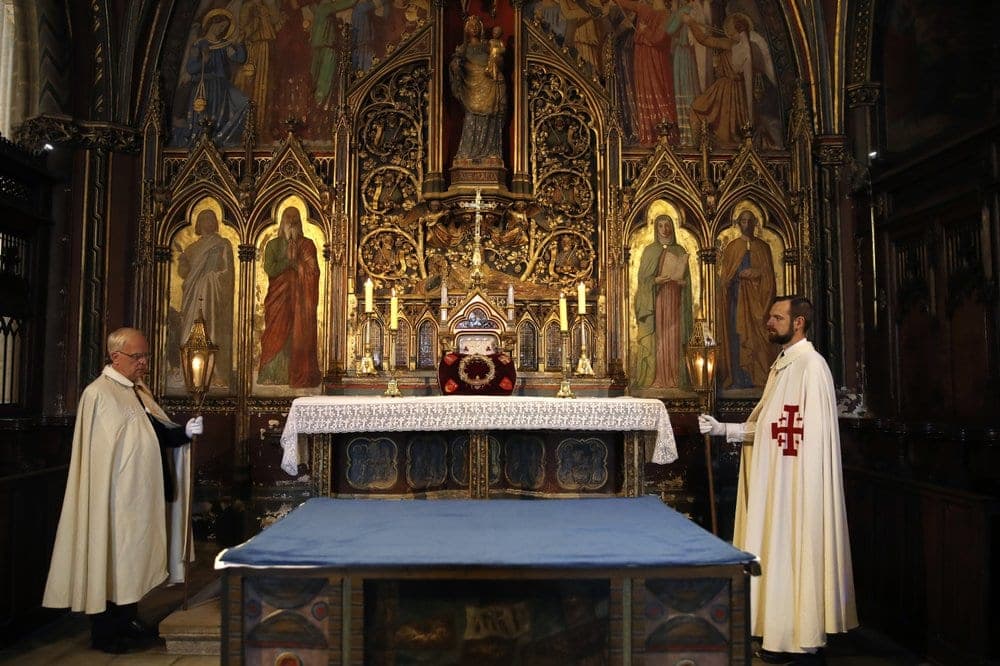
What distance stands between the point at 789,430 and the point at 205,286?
7427mm

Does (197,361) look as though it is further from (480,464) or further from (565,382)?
(565,382)

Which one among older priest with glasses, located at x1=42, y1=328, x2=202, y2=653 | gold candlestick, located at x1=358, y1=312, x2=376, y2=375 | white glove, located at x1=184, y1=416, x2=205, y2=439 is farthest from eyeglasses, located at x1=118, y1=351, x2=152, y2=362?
gold candlestick, located at x1=358, y1=312, x2=376, y2=375

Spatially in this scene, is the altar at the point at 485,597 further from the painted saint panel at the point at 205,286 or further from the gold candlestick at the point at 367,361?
the painted saint panel at the point at 205,286

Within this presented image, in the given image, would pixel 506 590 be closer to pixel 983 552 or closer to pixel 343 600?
pixel 343 600

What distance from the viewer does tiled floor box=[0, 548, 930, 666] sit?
6.27 m

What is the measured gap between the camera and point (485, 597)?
4.71m

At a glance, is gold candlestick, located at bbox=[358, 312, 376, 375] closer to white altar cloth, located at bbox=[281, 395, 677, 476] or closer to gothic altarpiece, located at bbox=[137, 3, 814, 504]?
gothic altarpiece, located at bbox=[137, 3, 814, 504]

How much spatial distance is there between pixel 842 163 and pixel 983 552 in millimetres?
6049

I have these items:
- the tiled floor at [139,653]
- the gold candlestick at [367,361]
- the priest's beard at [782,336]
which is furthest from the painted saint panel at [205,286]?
the priest's beard at [782,336]

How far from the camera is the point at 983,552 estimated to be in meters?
5.65

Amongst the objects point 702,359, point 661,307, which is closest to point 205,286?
point 661,307

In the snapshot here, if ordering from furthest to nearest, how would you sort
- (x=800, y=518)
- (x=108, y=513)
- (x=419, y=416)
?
(x=419, y=416) → (x=108, y=513) → (x=800, y=518)

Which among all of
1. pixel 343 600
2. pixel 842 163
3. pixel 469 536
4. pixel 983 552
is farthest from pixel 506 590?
pixel 842 163

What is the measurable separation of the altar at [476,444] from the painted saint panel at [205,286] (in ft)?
9.80
